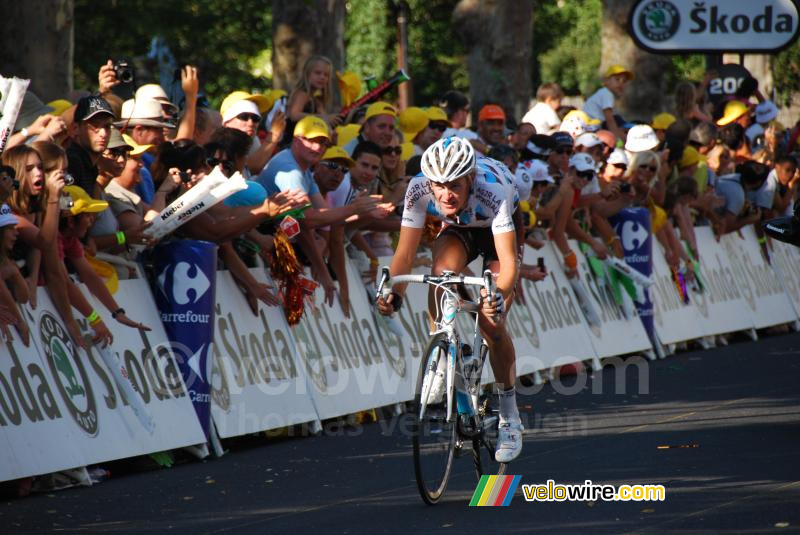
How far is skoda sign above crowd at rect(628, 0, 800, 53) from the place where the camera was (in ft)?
74.8

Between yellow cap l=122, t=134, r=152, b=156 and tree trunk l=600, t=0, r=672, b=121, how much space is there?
18.6m

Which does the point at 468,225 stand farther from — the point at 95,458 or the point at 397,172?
the point at 397,172

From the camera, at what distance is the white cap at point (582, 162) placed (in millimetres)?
15945

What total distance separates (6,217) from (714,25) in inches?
630

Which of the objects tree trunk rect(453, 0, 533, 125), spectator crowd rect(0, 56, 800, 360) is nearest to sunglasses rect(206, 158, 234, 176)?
spectator crowd rect(0, 56, 800, 360)

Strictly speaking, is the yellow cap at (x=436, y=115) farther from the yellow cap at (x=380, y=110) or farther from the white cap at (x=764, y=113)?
the white cap at (x=764, y=113)

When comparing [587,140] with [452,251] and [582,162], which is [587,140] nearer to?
[582,162]

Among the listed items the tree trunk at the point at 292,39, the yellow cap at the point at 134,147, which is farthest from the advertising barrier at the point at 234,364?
the tree trunk at the point at 292,39

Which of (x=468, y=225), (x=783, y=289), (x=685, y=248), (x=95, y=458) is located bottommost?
(x=783, y=289)

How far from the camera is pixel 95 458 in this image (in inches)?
380

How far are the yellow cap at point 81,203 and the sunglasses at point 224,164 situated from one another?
1.48m

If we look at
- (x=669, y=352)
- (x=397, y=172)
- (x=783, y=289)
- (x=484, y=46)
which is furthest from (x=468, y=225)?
(x=484, y=46)

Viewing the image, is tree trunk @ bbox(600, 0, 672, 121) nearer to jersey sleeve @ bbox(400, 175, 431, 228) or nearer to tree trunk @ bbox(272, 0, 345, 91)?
tree trunk @ bbox(272, 0, 345, 91)

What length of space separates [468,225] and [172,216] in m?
2.49
